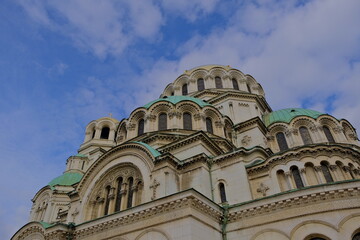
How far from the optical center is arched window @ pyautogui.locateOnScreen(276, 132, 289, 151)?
26234mm

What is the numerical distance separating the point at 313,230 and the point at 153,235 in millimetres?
7407

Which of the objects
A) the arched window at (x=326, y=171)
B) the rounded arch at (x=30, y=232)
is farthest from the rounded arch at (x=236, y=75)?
the rounded arch at (x=30, y=232)

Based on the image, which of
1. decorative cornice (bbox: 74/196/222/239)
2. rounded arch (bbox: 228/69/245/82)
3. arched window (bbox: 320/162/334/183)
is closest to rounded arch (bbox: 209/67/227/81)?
rounded arch (bbox: 228/69/245/82)

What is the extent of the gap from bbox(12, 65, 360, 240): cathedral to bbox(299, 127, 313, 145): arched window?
0.08m

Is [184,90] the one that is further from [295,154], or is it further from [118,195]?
[295,154]

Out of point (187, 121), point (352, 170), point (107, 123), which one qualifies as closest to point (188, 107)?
point (187, 121)

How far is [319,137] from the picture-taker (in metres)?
25.4

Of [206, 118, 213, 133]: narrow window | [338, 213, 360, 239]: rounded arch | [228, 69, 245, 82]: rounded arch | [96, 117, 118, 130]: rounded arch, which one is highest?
[96, 117, 118, 130]: rounded arch

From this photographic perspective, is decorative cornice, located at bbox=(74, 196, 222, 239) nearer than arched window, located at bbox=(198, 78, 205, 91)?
Yes

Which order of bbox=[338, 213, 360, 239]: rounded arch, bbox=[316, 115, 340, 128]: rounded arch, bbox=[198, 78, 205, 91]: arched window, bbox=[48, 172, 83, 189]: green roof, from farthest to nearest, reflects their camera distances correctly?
bbox=[198, 78, 205, 91]: arched window
bbox=[48, 172, 83, 189]: green roof
bbox=[316, 115, 340, 128]: rounded arch
bbox=[338, 213, 360, 239]: rounded arch

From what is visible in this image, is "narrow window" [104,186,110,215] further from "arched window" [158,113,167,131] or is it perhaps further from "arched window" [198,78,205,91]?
"arched window" [198,78,205,91]

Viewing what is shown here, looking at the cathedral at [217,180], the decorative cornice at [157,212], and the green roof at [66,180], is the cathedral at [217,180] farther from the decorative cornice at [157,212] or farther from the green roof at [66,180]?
the green roof at [66,180]

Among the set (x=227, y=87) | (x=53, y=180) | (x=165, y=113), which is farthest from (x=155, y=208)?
(x=53, y=180)

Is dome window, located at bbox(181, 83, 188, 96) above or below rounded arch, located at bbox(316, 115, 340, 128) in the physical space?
above
